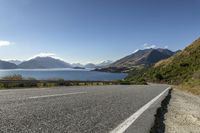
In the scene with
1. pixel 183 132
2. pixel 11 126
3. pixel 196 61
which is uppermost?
pixel 196 61

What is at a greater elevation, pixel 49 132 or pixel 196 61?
pixel 196 61

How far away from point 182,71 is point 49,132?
83.8m

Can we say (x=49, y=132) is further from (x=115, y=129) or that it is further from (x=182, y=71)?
(x=182, y=71)

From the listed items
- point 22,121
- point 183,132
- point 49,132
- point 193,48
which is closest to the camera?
point 49,132

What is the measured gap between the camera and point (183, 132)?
6.27 metres

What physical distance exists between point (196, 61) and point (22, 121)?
84.4m

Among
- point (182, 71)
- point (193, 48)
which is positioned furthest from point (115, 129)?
point (193, 48)

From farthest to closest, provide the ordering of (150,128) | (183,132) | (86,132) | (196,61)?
(196,61)
(183,132)
(150,128)
(86,132)

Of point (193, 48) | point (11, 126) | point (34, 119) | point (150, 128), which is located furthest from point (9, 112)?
point (193, 48)

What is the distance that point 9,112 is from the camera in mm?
6020

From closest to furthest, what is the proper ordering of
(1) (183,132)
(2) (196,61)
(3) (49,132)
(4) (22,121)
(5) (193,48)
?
1. (3) (49,132)
2. (4) (22,121)
3. (1) (183,132)
4. (2) (196,61)
5. (5) (193,48)

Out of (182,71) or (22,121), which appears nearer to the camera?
(22,121)

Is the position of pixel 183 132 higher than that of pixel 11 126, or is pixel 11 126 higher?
pixel 11 126

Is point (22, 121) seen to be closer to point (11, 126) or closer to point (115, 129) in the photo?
point (11, 126)
